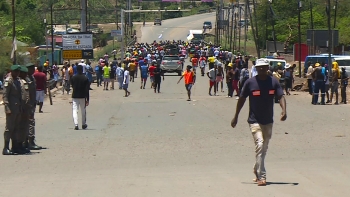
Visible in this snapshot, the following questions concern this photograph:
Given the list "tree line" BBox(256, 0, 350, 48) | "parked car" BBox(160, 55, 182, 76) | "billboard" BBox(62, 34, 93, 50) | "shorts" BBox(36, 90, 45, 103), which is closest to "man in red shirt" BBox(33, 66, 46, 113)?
"shorts" BBox(36, 90, 45, 103)

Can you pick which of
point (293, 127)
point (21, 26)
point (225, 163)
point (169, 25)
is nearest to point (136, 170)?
point (225, 163)

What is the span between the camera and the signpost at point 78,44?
53.9m

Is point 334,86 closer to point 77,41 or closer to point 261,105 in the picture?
point 261,105

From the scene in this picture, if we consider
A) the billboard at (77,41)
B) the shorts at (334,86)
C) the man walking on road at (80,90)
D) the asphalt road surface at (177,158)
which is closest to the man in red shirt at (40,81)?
the asphalt road surface at (177,158)

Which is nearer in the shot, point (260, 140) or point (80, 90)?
point (260, 140)

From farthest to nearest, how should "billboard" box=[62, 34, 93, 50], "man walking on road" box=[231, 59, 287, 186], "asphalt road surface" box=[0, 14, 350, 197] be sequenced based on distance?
"billboard" box=[62, 34, 93, 50] < "man walking on road" box=[231, 59, 287, 186] < "asphalt road surface" box=[0, 14, 350, 197]

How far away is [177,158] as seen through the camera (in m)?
14.1

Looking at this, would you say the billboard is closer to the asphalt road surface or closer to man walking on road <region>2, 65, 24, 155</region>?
the asphalt road surface

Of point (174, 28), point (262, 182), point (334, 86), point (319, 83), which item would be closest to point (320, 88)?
point (319, 83)

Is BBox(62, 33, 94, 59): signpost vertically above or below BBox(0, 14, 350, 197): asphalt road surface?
above

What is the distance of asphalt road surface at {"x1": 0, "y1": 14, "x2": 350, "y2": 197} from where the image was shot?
1033 cm

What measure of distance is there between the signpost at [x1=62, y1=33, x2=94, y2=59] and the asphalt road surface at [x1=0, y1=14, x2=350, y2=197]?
27706mm

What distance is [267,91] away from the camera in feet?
34.8

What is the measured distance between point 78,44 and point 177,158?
4122 centimetres
